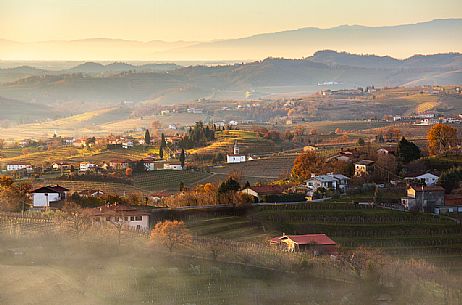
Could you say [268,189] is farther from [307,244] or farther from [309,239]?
[307,244]

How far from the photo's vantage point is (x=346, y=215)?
26.0 m

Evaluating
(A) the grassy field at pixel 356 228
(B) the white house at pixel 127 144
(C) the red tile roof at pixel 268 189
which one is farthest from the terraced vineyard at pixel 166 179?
(B) the white house at pixel 127 144

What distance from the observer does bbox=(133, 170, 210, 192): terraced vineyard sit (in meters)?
36.0

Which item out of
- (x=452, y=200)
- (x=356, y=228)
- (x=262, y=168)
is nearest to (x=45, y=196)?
(x=356, y=228)

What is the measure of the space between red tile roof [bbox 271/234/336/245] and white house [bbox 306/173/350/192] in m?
6.54

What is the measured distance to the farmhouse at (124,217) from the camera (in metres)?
25.1

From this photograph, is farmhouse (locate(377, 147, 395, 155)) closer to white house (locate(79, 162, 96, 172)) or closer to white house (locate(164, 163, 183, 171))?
white house (locate(164, 163, 183, 171))

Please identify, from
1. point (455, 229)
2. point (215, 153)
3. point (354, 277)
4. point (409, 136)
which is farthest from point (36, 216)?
point (409, 136)

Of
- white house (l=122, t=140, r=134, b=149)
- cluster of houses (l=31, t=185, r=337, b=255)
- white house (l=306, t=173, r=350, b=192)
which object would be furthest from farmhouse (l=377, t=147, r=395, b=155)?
white house (l=122, t=140, r=134, b=149)

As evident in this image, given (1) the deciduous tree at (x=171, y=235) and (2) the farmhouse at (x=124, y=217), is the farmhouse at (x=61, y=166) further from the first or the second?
(1) the deciduous tree at (x=171, y=235)

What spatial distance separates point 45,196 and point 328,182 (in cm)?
916

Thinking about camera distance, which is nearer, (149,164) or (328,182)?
(328,182)

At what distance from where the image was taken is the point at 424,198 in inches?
1096

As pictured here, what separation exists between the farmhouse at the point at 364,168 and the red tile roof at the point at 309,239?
9355 mm
